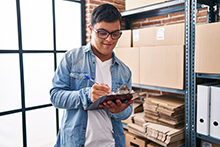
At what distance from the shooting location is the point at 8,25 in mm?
2018

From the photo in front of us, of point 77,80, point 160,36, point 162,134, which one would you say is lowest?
point 162,134

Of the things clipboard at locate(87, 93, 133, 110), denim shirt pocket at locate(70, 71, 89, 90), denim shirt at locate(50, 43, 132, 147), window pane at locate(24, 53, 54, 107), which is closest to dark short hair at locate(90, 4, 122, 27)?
denim shirt at locate(50, 43, 132, 147)

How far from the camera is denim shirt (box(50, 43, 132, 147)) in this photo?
113 cm

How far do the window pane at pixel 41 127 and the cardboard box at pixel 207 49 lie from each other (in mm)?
1746

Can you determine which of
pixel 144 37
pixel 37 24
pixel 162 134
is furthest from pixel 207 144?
pixel 37 24

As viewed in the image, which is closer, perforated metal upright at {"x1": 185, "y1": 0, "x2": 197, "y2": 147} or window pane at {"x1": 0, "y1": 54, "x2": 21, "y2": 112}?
perforated metal upright at {"x1": 185, "y1": 0, "x2": 197, "y2": 147}

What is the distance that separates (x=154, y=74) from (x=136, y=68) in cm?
24

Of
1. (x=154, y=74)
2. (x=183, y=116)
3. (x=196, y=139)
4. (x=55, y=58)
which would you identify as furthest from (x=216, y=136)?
(x=55, y=58)

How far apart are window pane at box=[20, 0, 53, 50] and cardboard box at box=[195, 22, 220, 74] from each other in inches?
64.4

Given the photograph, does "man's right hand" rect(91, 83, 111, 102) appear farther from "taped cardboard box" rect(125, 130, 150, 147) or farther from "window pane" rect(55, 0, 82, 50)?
"window pane" rect(55, 0, 82, 50)

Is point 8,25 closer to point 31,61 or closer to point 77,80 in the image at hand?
point 31,61

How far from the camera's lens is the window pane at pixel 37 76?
2186mm

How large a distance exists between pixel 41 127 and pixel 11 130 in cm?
35

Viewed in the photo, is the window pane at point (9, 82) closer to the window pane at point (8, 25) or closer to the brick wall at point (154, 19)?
the window pane at point (8, 25)
